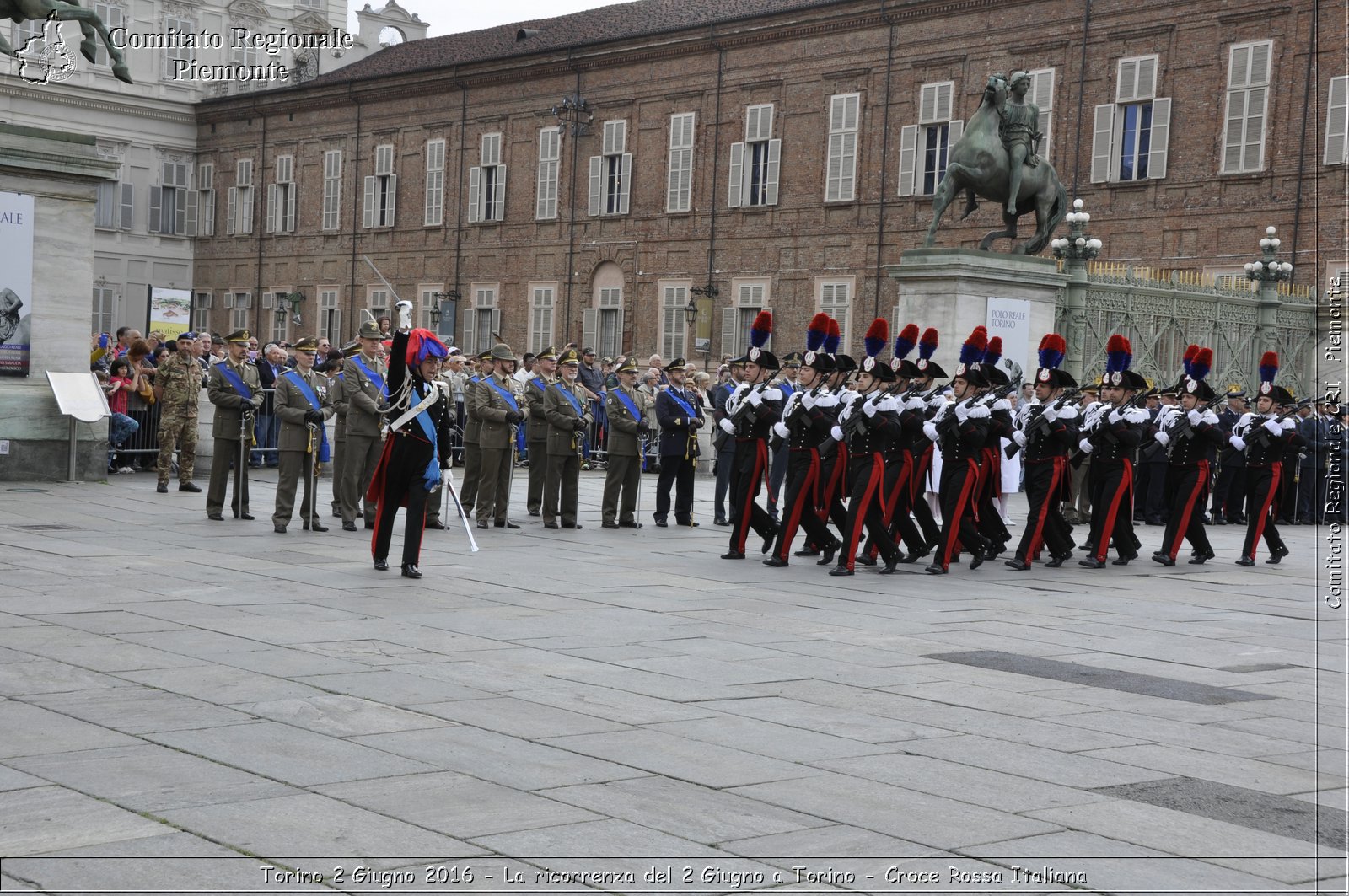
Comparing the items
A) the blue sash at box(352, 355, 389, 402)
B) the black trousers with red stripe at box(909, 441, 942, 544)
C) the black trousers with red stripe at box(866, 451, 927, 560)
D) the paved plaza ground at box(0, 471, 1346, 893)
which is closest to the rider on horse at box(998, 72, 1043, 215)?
the black trousers with red stripe at box(909, 441, 942, 544)

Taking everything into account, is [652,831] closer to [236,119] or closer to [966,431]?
[966,431]

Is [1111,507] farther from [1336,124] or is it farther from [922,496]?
[1336,124]

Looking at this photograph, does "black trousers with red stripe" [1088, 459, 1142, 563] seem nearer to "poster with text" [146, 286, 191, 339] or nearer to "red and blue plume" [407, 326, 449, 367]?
"red and blue plume" [407, 326, 449, 367]

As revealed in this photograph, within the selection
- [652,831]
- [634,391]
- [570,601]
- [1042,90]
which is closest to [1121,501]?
[634,391]

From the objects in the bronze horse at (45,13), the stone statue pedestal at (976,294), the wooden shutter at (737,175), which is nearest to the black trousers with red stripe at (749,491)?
the stone statue pedestal at (976,294)

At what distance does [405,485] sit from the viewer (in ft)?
39.0

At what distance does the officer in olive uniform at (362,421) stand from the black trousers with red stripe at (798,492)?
3977mm

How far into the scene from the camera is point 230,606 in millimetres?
9906

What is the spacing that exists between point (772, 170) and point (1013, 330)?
1660 centimetres

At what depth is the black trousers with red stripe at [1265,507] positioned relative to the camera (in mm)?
15570

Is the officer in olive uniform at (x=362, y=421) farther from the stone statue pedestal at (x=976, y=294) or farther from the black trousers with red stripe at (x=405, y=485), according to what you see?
the stone statue pedestal at (x=976, y=294)

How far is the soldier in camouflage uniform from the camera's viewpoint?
18.0 meters

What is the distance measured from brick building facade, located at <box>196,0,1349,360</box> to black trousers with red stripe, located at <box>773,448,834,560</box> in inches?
619

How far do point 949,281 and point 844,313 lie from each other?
14209 millimetres
